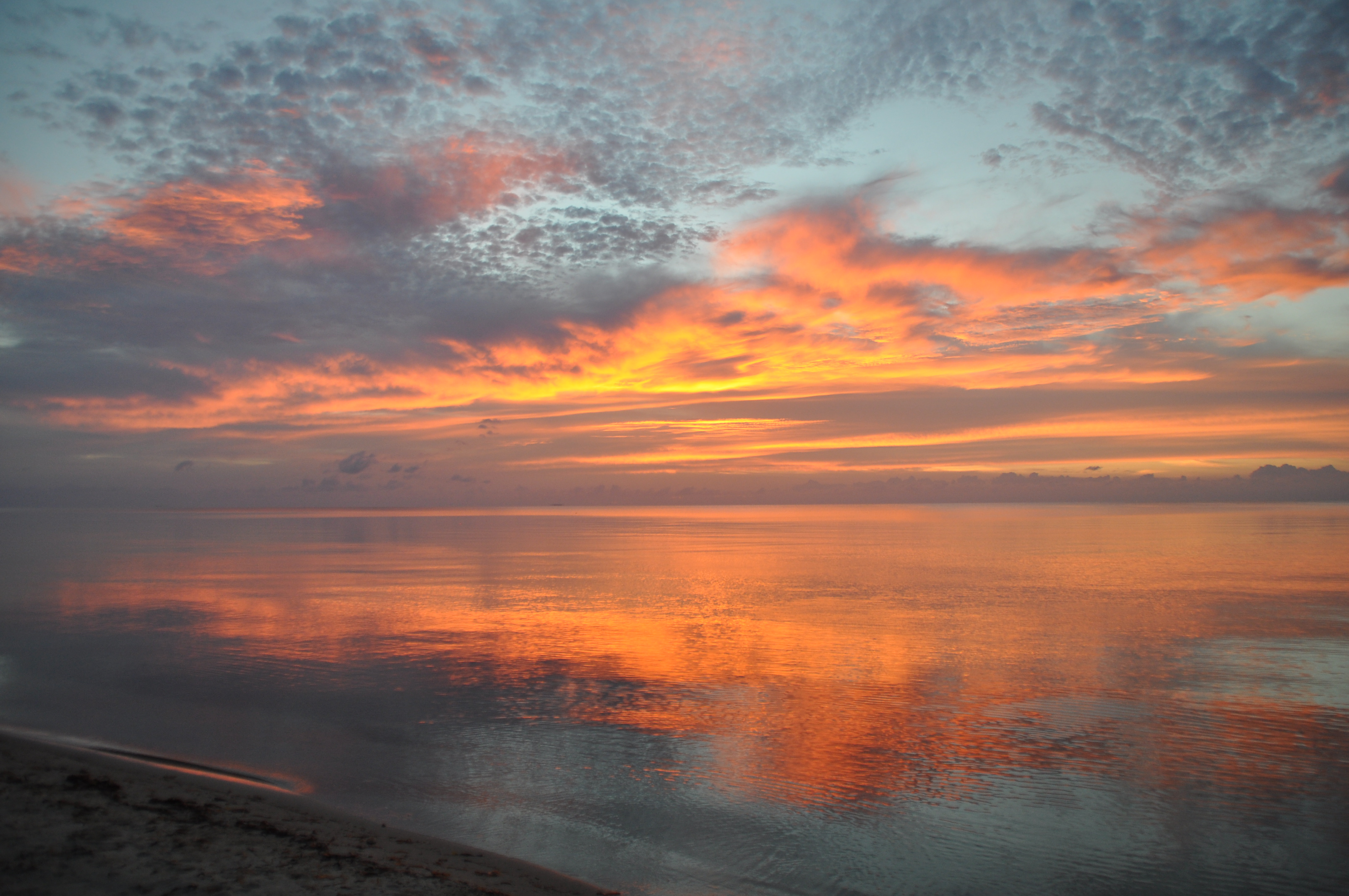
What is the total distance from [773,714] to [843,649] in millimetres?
6435

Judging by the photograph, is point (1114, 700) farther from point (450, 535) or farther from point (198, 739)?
point (450, 535)

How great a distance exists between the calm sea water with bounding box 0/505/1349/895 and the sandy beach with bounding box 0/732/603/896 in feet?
2.59

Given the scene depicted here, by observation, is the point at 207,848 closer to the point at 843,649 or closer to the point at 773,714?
the point at 773,714

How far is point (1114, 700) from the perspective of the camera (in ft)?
51.6

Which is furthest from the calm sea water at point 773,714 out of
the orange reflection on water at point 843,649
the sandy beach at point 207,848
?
the sandy beach at point 207,848

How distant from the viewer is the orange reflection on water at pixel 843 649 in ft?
41.1

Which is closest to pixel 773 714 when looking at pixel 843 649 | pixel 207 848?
pixel 843 649

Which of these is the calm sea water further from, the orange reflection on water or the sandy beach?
the sandy beach

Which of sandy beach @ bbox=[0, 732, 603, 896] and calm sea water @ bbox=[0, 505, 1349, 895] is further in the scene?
calm sea water @ bbox=[0, 505, 1349, 895]

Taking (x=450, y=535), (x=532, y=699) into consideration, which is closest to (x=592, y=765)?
(x=532, y=699)

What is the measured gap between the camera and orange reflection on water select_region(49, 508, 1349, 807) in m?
12.5

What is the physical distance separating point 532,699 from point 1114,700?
38.4ft

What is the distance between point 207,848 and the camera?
8367mm

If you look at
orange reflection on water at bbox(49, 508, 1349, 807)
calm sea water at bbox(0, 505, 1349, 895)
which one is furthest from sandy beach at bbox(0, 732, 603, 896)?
orange reflection on water at bbox(49, 508, 1349, 807)
